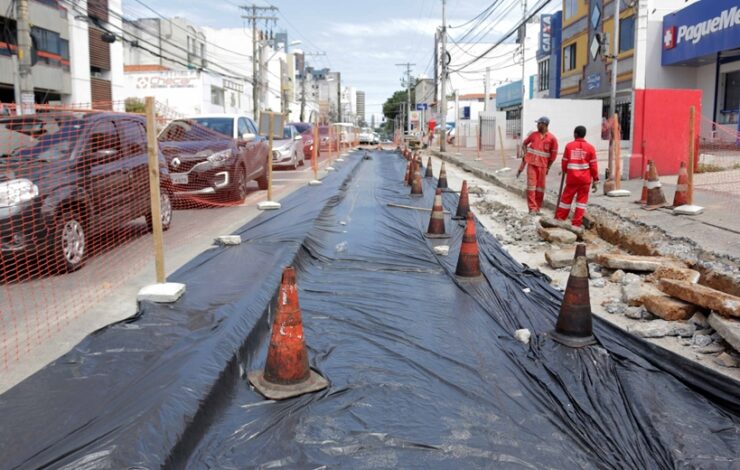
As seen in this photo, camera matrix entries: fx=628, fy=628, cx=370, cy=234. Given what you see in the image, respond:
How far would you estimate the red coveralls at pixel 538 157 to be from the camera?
11078 mm

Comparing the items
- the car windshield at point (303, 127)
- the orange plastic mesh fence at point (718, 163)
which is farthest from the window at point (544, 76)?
the orange plastic mesh fence at point (718, 163)

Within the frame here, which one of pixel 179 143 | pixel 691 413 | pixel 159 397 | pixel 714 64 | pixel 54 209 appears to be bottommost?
pixel 691 413

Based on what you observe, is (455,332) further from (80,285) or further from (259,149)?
(259,149)

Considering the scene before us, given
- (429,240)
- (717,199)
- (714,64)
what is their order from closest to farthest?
(429,240) < (717,199) < (714,64)

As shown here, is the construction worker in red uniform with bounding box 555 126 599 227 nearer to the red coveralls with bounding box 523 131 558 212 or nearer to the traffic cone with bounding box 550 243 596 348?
the red coveralls with bounding box 523 131 558 212

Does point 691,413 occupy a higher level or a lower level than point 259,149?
lower

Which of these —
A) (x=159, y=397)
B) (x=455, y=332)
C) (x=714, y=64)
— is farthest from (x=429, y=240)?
(x=714, y=64)

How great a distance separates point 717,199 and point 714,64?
18.1 metres

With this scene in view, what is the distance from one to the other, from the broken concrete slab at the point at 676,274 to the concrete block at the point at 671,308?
574 mm

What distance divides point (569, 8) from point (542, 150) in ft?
103

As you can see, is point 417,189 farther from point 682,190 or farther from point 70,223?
point 70,223

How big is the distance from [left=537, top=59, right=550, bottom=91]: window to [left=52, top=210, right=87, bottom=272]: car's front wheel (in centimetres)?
4217

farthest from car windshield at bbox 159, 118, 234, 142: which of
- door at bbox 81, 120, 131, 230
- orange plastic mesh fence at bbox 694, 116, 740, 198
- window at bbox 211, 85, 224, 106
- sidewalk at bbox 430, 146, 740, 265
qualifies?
window at bbox 211, 85, 224, 106

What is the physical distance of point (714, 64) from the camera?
2581cm
